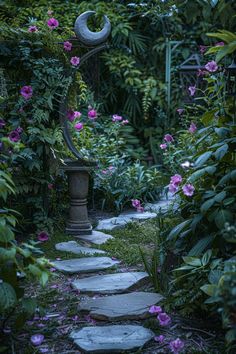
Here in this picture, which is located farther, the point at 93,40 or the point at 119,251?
the point at 93,40

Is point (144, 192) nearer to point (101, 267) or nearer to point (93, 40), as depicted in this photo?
point (93, 40)

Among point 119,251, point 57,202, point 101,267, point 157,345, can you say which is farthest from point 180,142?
point 157,345

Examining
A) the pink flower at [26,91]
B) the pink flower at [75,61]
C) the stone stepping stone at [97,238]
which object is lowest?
the stone stepping stone at [97,238]

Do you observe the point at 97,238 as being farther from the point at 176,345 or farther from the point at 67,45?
the point at 176,345

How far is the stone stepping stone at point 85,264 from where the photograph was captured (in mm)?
3463

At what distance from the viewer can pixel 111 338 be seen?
2.41 meters

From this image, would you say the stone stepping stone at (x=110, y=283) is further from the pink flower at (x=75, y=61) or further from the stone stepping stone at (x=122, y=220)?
the pink flower at (x=75, y=61)

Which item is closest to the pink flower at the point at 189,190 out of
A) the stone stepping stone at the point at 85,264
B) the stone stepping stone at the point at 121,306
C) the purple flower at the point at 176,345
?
the stone stepping stone at the point at 121,306

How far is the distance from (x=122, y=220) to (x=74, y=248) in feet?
3.28

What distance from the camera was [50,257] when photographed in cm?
378

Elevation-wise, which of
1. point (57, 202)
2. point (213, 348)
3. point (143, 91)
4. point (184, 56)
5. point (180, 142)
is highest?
point (184, 56)

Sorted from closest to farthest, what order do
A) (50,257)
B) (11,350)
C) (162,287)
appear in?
(11,350) → (162,287) → (50,257)

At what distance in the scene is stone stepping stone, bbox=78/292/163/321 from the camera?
2.66 m

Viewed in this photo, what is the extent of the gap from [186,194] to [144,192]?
2.77 metres
